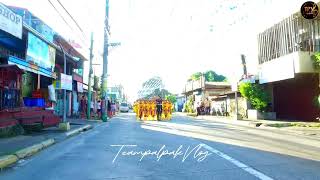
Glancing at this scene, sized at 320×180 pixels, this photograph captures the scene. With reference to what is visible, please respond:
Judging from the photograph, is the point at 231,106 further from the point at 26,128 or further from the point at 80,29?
the point at 26,128

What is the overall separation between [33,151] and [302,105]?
2711cm

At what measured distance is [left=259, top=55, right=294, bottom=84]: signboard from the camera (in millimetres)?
29453

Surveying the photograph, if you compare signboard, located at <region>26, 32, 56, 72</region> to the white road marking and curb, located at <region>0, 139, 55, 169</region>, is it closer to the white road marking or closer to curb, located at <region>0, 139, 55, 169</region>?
curb, located at <region>0, 139, 55, 169</region>

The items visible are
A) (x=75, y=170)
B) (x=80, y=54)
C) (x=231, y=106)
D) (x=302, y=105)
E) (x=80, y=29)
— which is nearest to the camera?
(x=75, y=170)

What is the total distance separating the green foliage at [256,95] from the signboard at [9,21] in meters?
21.6

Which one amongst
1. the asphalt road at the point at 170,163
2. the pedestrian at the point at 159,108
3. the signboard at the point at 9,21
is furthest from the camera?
the pedestrian at the point at 159,108

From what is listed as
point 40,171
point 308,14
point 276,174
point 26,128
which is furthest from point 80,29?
point 276,174

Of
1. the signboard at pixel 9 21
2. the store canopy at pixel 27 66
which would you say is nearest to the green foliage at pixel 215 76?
the store canopy at pixel 27 66

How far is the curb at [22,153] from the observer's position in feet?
32.3

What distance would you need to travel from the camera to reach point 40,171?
29.0 ft

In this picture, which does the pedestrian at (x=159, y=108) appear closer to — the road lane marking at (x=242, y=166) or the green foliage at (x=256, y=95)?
the green foliage at (x=256, y=95)

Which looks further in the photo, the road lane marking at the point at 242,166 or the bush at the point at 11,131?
the bush at the point at 11,131

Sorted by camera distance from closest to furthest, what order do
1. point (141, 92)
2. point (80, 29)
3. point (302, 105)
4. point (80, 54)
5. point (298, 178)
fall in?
1. point (298, 178)
2. point (80, 29)
3. point (302, 105)
4. point (80, 54)
5. point (141, 92)

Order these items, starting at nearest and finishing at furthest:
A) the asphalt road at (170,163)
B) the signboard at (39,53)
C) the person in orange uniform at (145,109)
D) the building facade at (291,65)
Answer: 1. the asphalt road at (170,163)
2. the signboard at (39,53)
3. the building facade at (291,65)
4. the person in orange uniform at (145,109)
